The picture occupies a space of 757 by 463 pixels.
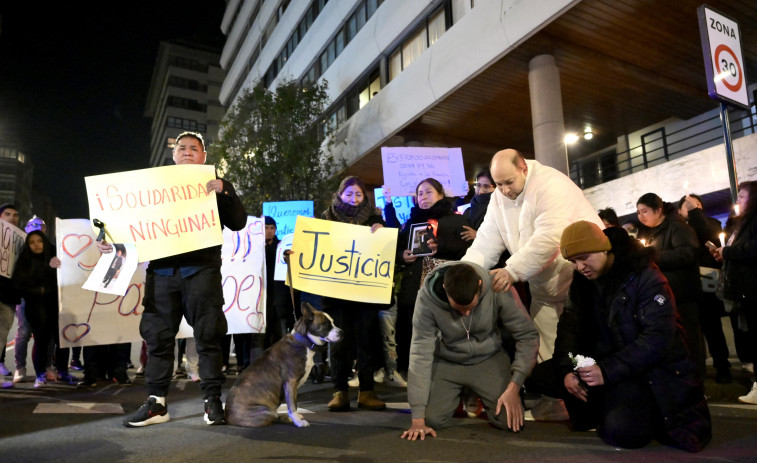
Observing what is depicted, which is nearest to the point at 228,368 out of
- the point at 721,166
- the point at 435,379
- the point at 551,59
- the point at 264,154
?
the point at 435,379

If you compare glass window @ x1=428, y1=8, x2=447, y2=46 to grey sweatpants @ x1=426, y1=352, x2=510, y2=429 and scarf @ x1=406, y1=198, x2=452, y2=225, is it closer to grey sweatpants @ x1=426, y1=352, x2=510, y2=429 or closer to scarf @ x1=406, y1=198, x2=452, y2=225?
scarf @ x1=406, y1=198, x2=452, y2=225

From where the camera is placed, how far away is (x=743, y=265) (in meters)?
4.50

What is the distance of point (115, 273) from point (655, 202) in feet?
16.1

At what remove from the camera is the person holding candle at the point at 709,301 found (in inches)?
214

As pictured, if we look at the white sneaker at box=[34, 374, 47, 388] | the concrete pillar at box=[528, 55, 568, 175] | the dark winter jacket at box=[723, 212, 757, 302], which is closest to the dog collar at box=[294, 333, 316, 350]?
the dark winter jacket at box=[723, 212, 757, 302]

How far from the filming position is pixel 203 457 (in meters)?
2.95

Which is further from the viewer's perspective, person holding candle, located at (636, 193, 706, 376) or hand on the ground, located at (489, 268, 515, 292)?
person holding candle, located at (636, 193, 706, 376)

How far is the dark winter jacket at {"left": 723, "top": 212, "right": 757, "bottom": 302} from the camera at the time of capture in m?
4.40

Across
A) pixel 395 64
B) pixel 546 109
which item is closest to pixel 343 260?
pixel 546 109

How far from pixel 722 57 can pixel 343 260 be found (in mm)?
3800

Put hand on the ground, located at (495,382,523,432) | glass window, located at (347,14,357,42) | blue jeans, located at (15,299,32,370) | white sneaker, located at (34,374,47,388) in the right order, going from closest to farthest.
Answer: hand on the ground, located at (495,382,523,432)
white sneaker, located at (34,374,47,388)
blue jeans, located at (15,299,32,370)
glass window, located at (347,14,357,42)

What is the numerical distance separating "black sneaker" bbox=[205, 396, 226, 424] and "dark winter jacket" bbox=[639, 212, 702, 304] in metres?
3.91

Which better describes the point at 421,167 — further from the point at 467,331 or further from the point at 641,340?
the point at 641,340

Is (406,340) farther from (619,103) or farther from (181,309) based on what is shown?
(619,103)
